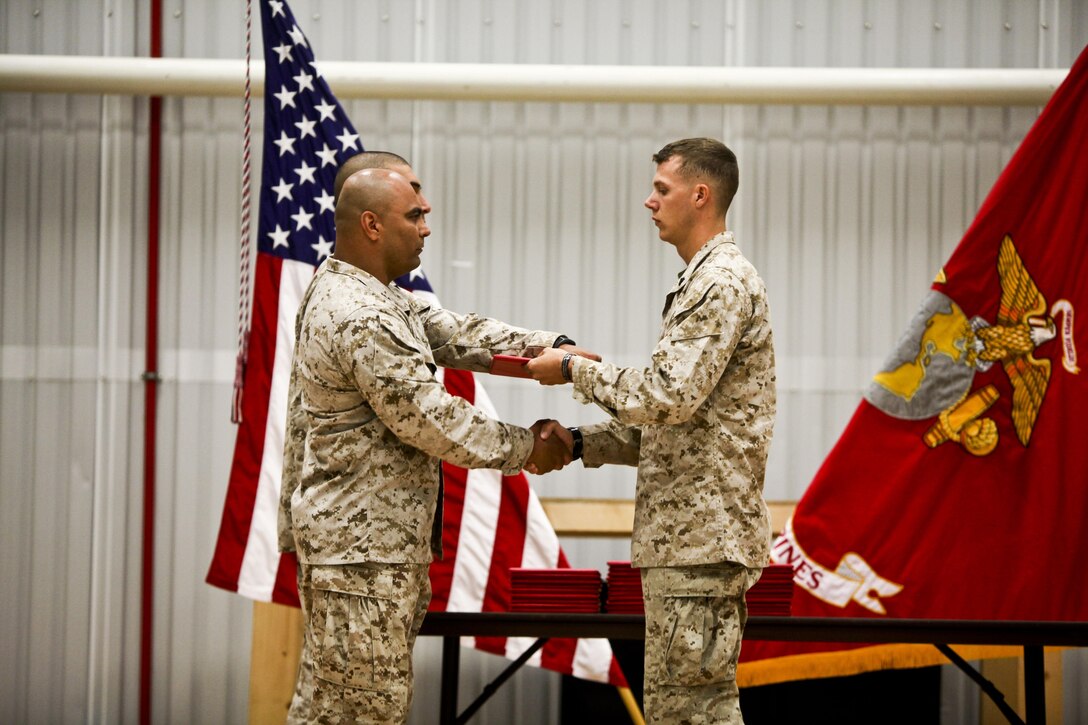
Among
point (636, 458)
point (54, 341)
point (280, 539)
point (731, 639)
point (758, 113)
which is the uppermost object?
point (758, 113)

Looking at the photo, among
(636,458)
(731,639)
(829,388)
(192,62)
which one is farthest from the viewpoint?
(829,388)

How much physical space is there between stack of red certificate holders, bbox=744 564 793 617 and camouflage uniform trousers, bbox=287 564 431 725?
1379 mm

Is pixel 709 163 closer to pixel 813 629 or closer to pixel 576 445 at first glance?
pixel 576 445

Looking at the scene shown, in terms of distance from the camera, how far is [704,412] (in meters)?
2.86

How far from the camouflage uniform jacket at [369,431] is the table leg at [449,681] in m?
0.98

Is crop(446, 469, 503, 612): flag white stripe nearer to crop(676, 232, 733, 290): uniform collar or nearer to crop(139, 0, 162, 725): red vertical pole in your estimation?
crop(676, 232, 733, 290): uniform collar

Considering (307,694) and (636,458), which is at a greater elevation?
(636,458)

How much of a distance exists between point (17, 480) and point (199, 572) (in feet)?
3.20

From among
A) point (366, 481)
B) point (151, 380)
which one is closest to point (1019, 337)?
point (366, 481)

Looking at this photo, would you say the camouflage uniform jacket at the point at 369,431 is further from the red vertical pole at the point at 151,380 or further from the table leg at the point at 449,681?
the red vertical pole at the point at 151,380

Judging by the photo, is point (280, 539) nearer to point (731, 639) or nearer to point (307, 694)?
point (307, 694)

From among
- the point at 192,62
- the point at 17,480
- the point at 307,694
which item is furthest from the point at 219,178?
the point at 307,694

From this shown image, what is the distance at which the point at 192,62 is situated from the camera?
15.8 feet

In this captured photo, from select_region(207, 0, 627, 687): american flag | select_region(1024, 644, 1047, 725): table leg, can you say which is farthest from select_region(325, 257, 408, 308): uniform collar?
select_region(1024, 644, 1047, 725): table leg
